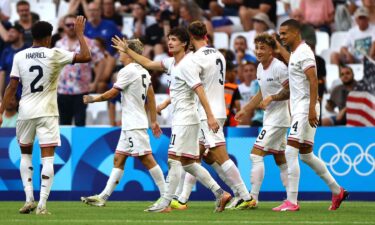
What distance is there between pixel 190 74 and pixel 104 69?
8.47m

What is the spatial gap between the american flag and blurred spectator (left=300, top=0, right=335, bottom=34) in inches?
144

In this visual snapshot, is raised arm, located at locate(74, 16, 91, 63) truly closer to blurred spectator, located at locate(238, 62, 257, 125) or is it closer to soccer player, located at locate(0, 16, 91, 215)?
soccer player, located at locate(0, 16, 91, 215)

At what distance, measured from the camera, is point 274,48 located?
16.5m

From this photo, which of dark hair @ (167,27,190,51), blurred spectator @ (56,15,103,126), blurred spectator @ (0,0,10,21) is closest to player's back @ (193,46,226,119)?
dark hair @ (167,27,190,51)

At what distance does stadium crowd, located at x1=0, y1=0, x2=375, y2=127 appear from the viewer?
2153cm

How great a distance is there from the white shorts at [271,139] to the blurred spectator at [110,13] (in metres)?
8.94

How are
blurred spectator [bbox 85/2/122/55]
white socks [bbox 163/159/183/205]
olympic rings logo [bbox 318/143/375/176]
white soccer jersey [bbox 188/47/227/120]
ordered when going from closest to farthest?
white socks [bbox 163/159/183/205] < white soccer jersey [bbox 188/47/227/120] < olympic rings logo [bbox 318/143/375/176] < blurred spectator [bbox 85/2/122/55]

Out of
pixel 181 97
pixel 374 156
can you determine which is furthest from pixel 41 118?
pixel 374 156

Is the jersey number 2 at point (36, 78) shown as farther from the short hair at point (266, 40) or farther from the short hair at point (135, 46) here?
the short hair at point (266, 40)

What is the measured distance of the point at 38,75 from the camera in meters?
14.6

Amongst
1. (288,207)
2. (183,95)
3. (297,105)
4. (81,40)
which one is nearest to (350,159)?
(288,207)

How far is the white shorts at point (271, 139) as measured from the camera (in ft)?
53.3

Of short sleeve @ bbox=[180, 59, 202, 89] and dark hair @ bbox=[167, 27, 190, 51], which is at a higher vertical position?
dark hair @ bbox=[167, 27, 190, 51]

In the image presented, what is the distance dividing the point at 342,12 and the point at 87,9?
533 centimetres
